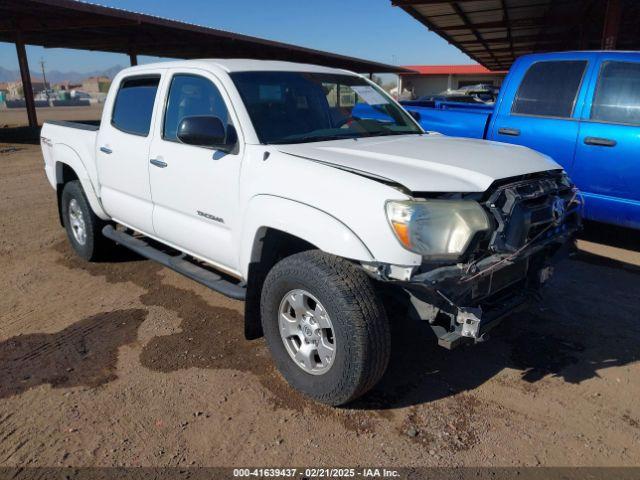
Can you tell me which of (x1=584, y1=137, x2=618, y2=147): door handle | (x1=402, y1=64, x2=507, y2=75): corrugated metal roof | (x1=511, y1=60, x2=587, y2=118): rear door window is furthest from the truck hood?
(x1=402, y1=64, x2=507, y2=75): corrugated metal roof

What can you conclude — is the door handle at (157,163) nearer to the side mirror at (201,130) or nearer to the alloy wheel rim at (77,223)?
the side mirror at (201,130)

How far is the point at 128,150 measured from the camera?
14.1ft

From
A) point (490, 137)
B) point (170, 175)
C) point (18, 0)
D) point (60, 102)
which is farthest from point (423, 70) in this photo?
point (60, 102)

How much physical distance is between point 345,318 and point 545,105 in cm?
423

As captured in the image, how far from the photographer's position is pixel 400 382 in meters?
3.20

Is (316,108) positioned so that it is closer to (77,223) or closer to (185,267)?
(185,267)

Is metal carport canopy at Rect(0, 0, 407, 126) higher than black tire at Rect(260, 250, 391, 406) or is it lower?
higher

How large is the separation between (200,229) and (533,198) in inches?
86.9

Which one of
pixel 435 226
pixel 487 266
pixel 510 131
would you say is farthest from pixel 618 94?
pixel 435 226

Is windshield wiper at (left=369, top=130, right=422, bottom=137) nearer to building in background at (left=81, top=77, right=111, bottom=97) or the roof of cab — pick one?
the roof of cab

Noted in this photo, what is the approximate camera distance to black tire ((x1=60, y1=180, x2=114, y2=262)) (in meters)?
5.08

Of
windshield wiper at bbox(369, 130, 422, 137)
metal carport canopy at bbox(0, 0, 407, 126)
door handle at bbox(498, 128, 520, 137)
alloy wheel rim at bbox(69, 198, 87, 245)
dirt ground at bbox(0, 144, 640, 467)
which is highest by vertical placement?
metal carport canopy at bbox(0, 0, 407, 126)

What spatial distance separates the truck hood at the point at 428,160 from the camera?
2648mm

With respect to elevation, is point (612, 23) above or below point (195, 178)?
above
